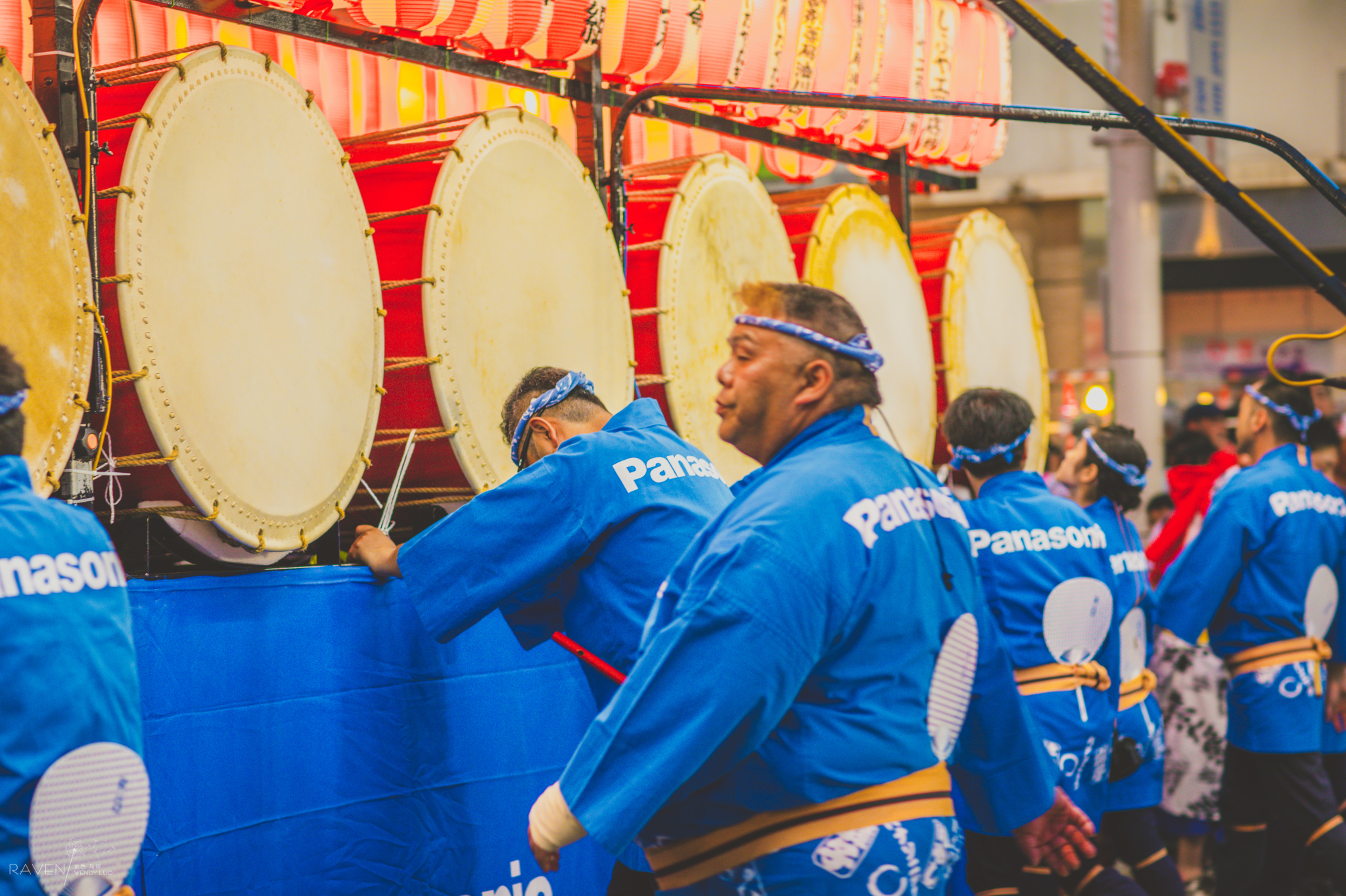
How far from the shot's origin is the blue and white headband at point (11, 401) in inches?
77.4

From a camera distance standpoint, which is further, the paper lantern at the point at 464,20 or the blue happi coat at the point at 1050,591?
the blue happi coat at the point at 1050,591

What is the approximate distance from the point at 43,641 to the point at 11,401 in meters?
0.36

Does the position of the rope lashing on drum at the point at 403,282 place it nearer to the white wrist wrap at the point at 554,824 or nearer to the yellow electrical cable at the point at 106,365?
the yellow electrical cable at the point at 106,365

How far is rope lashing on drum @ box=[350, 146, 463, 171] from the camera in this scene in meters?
3.49

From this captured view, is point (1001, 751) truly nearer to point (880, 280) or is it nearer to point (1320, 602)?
point (1320, 602)

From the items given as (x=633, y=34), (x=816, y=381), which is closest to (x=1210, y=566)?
(x=633, y=34)

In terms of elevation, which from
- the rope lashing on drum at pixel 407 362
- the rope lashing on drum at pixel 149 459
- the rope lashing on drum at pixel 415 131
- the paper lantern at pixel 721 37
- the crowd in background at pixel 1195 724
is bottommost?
the crowd in background at pixel 1195 724

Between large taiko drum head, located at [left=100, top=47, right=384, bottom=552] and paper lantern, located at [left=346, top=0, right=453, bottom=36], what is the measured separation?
351mm

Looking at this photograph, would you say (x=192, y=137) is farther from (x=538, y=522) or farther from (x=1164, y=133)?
(x=1164, y=133)

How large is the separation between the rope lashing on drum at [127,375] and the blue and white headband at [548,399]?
789 millimetres

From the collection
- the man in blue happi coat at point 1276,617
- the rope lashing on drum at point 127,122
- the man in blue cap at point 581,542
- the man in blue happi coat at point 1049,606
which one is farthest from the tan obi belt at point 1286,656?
the rope lashing on drum at point 127,122

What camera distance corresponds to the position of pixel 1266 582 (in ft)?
14.4

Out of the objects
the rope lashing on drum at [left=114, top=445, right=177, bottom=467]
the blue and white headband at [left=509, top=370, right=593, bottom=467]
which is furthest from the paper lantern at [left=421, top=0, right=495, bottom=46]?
the rope lashing on drum at [left=114, top=445, right=177, bottom=467]

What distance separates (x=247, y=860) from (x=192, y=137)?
5.11ft
